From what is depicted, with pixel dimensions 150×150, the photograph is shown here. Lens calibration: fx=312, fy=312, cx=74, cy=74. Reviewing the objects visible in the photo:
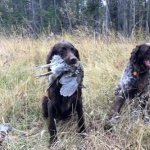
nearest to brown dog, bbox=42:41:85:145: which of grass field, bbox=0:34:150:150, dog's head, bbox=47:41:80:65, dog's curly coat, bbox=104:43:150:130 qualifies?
dog's head, bbox=47:41:80:65

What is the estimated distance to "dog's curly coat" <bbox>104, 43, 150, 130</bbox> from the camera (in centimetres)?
357

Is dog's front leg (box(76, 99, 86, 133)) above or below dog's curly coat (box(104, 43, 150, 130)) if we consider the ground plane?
below

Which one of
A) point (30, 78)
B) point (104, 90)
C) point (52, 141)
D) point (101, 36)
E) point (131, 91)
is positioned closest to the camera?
point (52, 141)

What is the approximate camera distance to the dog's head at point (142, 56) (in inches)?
140

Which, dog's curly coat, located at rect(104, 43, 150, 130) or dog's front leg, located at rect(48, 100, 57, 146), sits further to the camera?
dog's curly coat, located at rect(104, 43, 150, 130)

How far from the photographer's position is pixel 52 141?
10.4 feet

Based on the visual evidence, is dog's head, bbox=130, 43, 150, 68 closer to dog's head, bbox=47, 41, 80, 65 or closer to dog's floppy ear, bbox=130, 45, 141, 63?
dog's floppy ear, bbox=130, 45, 141, 63

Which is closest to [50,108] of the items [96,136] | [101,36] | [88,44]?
[96,136]

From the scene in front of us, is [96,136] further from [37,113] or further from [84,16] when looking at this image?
[84,16]

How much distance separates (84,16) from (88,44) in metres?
8.72

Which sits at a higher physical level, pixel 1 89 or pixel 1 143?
pixel 1 89

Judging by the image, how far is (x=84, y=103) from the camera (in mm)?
3875

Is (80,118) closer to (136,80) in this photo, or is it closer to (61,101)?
(61,101)

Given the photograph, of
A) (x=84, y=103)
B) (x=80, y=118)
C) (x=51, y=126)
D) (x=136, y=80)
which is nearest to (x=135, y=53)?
(x=136, y=80)
